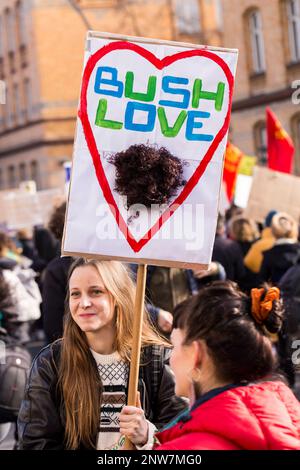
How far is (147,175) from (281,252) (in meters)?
5.15

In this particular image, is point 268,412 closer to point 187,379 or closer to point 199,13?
point 187,379

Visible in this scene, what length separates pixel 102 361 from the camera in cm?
401

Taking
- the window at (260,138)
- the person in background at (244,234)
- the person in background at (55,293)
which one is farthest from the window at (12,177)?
the person in background at (55,293)

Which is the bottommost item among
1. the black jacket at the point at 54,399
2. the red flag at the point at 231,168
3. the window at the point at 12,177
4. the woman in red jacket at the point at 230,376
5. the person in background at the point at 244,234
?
the black jacket at the point at 54,399

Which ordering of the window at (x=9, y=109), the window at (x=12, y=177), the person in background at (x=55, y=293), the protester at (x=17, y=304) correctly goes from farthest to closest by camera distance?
the window at (x=9, y=109), the window at (x=12, y=177), the protester at (x=17, y=304), the person in background at (x=55, y=293)

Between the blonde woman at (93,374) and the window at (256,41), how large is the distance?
91.3 ft

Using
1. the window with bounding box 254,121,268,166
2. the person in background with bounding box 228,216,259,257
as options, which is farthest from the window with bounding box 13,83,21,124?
the person in background with bounding box 228,216,259,257

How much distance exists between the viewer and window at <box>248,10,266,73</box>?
3144 cm

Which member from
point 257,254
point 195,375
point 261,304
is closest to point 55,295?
point 261,304

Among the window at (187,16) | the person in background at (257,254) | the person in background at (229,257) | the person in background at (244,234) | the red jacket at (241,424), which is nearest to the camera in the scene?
the red jacket at (241,424)

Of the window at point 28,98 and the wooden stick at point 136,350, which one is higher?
the window at point 28,98

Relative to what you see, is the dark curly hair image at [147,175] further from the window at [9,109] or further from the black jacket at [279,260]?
the window at [9,109]

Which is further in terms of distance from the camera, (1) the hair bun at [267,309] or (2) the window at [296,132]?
(2) the window at [296,132]

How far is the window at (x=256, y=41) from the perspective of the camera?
31438 millimetres
